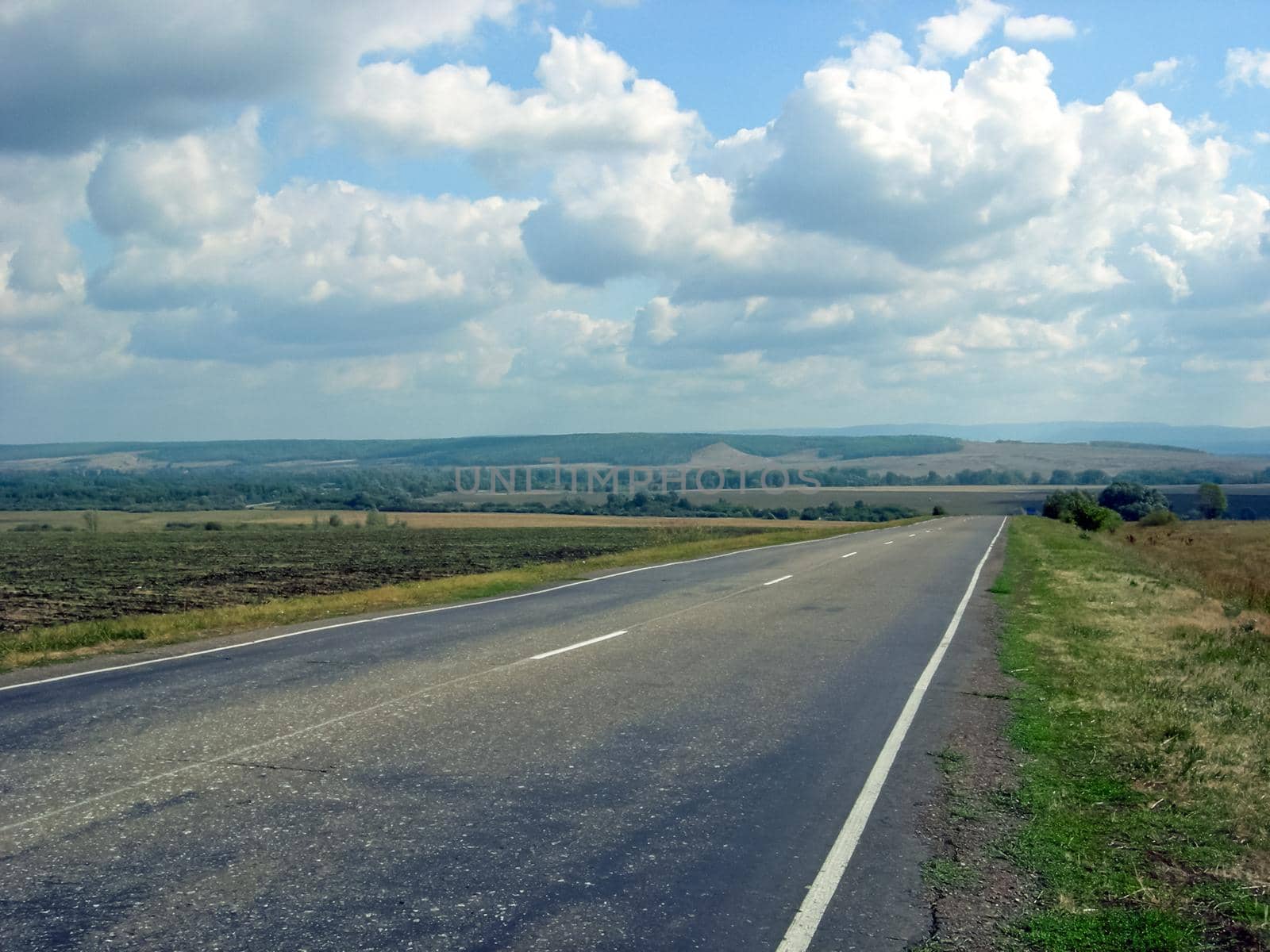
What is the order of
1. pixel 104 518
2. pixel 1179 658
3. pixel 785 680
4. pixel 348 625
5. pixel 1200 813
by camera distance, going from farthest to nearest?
pixel 104 518 → pixel 348 625 → pixel 1179 658 → pixel 785 680 → pixel 1200 813

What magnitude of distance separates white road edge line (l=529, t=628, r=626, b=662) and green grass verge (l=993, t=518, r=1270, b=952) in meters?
5.28

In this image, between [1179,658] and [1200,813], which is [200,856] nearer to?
[1200,813]

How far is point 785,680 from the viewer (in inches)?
441

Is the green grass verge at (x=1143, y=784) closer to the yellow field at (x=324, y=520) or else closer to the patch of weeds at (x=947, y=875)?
the patch of weeds at (x=947, y=875)

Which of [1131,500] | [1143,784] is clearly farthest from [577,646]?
[1131,500]

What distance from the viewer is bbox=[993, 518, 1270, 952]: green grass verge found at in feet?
16.9

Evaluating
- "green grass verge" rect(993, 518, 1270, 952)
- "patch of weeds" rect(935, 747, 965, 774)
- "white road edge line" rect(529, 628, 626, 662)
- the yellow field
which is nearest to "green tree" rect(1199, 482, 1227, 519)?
the yellow field

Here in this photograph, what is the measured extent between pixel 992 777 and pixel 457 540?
54685 mm

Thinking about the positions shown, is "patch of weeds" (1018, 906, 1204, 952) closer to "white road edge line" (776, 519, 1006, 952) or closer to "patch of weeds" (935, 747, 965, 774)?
"white road edge line" (776, 519, 1006, 952)

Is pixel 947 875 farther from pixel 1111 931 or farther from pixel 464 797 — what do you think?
pixel 464 797

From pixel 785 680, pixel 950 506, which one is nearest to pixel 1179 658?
pixel 785 680

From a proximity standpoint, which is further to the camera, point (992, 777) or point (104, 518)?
point (104, 518)

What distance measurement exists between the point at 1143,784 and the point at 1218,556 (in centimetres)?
4647

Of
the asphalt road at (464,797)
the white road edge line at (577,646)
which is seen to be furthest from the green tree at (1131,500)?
the asphalt road at (464,797)
